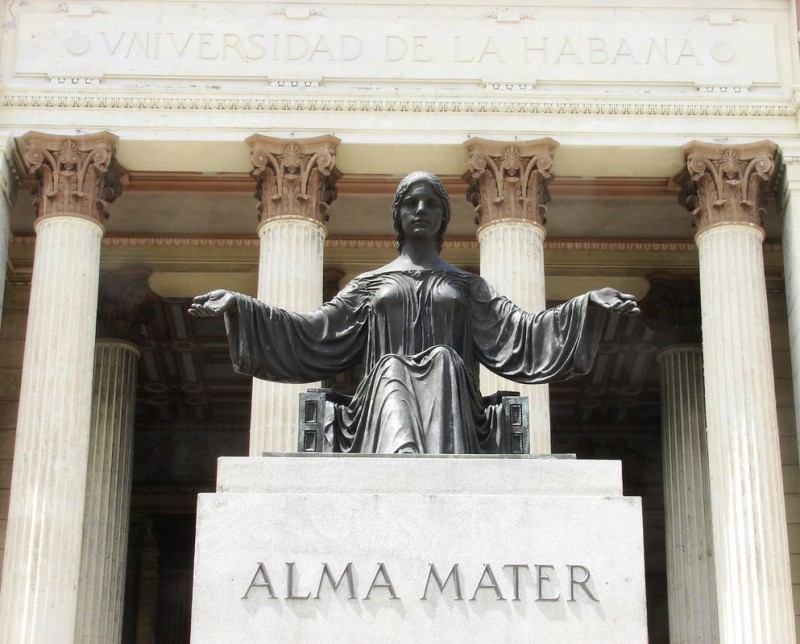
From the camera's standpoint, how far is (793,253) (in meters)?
25.9

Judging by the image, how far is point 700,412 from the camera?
29297mm

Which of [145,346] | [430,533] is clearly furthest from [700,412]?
[430,533]

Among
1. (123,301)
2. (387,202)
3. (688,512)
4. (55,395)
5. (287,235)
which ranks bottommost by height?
(688,512)

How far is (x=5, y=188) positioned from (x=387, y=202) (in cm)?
677

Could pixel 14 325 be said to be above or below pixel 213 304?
above

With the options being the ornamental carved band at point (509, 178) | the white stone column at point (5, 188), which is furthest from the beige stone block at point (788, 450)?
the white stone column at point (5, 188)

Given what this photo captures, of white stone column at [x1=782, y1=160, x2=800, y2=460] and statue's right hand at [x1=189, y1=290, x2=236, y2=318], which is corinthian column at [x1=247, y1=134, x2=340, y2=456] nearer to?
white stone column at [x1=782, y1=160, x2=800, y2=460]

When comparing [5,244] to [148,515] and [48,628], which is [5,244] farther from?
[148,515]

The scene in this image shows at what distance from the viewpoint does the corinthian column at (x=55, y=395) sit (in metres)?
23.6

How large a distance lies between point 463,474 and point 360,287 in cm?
227

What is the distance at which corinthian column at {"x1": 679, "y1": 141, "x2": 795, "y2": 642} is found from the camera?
2362 centimetres

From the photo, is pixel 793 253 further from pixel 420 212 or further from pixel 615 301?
pixel 615 301

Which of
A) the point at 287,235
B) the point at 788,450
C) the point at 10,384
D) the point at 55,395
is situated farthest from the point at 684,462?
the point at 10,384

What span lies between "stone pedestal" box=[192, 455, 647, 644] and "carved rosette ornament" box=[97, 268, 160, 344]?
2181 cm
